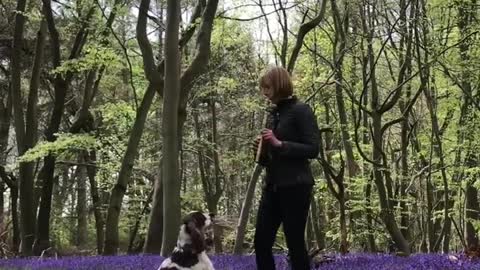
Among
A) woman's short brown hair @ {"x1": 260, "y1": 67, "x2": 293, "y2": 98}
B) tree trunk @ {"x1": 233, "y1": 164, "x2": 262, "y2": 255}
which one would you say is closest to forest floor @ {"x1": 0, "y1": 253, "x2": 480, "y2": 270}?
woman's short brown hair @ {"x1": 260, "y1": 67, "x2": 293, "y2": 98}

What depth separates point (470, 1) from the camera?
13.6 metres

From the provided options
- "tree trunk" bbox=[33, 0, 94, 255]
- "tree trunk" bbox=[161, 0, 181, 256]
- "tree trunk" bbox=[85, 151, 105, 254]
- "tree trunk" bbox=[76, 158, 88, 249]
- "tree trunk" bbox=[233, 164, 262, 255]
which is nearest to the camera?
"tree trunk" bbox=[161, 0, 181, 256]

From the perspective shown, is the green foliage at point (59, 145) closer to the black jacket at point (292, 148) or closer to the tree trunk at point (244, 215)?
the tree trunk at point (244, 215)

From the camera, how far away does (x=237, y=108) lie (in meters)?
27.1

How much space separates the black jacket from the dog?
2.65 feet

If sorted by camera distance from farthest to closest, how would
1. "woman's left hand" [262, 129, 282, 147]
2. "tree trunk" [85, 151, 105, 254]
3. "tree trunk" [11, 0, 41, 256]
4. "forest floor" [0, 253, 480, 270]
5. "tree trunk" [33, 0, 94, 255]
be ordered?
"tree trunk" [85, 151, 105, 254] → "tree trunk" [33, 0, 94, 255] → "tree trunk" [11, 0, 41, 256] → "forest floor" [0, 253, 480, 270] → "woman's left hand" [262, 129, 282, 147]

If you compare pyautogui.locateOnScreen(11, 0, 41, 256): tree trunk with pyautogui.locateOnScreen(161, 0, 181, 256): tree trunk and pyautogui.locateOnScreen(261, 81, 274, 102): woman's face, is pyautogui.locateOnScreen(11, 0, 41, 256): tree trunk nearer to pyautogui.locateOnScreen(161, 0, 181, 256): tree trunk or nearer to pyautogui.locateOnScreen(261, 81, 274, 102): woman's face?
pyautogui.locateOnScreen(161, 0, 181, 256): tree trunk

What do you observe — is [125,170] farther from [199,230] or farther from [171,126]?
[199,230]

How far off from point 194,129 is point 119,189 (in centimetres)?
1203

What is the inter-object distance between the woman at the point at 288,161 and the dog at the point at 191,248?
2.48 ft

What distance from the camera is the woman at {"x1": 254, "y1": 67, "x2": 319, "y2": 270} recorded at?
517 cm

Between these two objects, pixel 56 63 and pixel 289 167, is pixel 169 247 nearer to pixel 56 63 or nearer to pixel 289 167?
pixel 289 167

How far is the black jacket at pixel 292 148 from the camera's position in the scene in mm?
5129

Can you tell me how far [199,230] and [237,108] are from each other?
2232 centimetres
